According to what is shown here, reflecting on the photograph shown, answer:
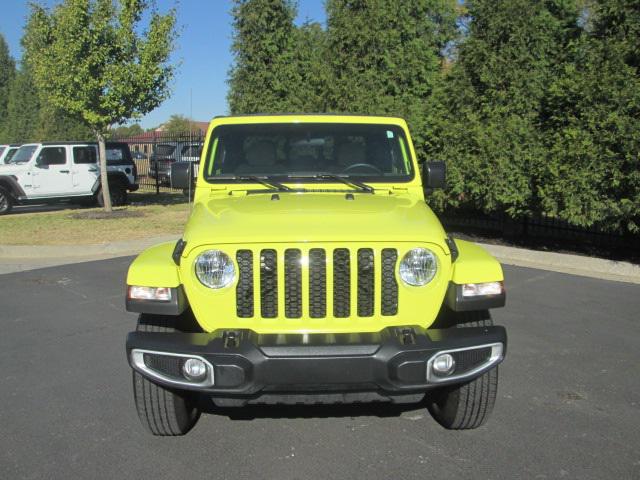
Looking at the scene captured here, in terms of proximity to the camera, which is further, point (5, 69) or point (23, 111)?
point (5, 69)

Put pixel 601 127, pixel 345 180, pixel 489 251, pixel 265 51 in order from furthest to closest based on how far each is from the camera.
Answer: pixel 265 51 → pixel 489 251 → pixel 601 127 → pixel 345 180

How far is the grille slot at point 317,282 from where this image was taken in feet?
10.3

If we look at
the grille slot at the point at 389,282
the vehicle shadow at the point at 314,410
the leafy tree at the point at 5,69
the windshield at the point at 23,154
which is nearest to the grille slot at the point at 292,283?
the grille slot at the point at 389,282

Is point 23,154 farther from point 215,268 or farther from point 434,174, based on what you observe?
point 215,268

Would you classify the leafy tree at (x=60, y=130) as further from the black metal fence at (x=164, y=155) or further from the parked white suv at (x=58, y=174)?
the parked white suv at (x=58, y=174)

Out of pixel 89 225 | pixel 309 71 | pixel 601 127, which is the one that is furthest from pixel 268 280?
pixel 309 71

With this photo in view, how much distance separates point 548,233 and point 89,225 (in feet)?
31.2

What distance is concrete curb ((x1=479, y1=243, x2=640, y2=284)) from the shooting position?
8367 millimetres

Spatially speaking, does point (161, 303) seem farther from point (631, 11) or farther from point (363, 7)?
point (363, 7)

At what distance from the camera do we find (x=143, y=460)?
134 inches

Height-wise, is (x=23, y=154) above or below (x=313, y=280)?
above

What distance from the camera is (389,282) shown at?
3197 mm

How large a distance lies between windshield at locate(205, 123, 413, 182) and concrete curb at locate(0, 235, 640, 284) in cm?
489

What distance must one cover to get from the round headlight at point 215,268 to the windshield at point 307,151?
1449 millimetres
